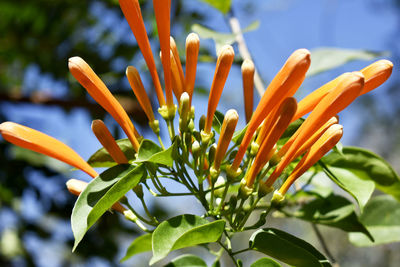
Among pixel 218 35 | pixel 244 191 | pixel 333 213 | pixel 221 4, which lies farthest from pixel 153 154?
pixel 221 4

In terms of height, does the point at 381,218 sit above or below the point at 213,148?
below

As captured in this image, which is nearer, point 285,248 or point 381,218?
point 285,248

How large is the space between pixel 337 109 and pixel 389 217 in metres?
0.85

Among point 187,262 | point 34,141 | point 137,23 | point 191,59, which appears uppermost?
point 137,23

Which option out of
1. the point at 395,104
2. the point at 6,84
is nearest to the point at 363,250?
the point at 395,104

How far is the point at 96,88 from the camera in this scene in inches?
37.2

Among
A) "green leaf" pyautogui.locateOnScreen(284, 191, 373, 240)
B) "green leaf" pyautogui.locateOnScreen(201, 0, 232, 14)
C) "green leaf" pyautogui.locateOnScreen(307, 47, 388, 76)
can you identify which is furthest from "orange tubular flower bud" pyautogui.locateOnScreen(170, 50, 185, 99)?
"green leaf" pyautogui.locateOnScreen(201, 0, 232, 14)

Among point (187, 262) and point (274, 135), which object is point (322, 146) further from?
point (187, 262)

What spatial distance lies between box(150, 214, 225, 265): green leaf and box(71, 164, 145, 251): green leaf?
114mm

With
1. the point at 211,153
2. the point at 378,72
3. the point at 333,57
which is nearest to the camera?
the point at 378,72

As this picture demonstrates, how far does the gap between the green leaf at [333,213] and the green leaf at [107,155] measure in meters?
0.62

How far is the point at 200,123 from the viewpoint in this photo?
107cm

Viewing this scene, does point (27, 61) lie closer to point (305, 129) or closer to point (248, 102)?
point (248, 102)

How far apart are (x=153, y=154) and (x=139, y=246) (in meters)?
0.52
